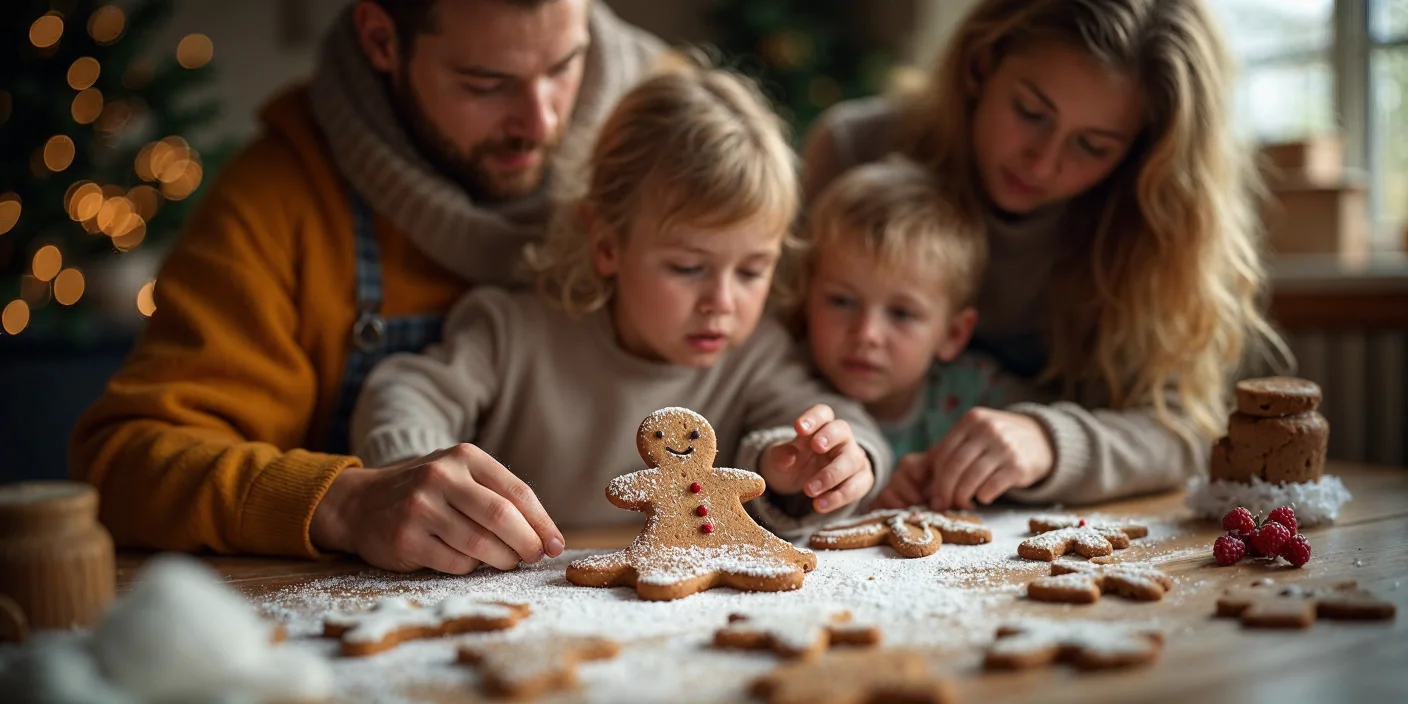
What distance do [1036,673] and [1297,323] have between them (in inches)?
97.5

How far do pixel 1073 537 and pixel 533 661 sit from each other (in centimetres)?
78

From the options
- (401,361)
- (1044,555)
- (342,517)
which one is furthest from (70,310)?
(1044,555)

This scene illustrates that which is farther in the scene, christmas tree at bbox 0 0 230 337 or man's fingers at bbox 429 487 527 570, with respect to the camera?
christmas tree at bbox 0 0 230 337

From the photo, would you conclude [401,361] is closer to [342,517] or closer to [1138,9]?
[342,517]

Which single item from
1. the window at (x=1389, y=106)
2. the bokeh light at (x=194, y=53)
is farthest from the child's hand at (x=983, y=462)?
the bokeh light at (x=194, y=53)

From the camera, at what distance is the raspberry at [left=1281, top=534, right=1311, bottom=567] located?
4.53 feet

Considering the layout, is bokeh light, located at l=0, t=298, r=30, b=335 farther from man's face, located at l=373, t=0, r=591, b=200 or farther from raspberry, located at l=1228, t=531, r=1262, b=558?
raspberry, located at l=1228, t=531, r=1262, b=558

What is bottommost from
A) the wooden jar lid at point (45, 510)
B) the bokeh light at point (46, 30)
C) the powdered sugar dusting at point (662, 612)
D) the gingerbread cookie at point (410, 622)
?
the powdered sugar dusting at point (662, 612)

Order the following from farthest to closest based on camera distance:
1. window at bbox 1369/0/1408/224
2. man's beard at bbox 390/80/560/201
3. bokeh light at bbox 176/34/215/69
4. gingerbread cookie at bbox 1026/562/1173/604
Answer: bokeh light at bbox 176/34/215/69 < window at bbox 1369/0/1408/224 < man's beard at bbox 390/80/560/201 < gingerbread cookie at bbox 1026/562/1173/604

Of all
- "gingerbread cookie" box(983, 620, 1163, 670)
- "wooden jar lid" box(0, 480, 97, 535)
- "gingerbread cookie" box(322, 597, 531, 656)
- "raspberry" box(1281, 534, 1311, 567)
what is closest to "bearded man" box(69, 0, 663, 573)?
"gingerbread cookie" box(322, 597, 531, 656)

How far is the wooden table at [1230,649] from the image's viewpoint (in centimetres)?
99

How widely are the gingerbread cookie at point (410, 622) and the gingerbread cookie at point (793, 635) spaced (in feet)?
0.73

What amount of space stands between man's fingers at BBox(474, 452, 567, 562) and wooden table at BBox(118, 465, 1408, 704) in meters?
0.21

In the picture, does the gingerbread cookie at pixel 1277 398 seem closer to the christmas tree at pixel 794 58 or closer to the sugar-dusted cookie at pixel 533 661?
the sugar-dusted cookie at pixel 533 661
